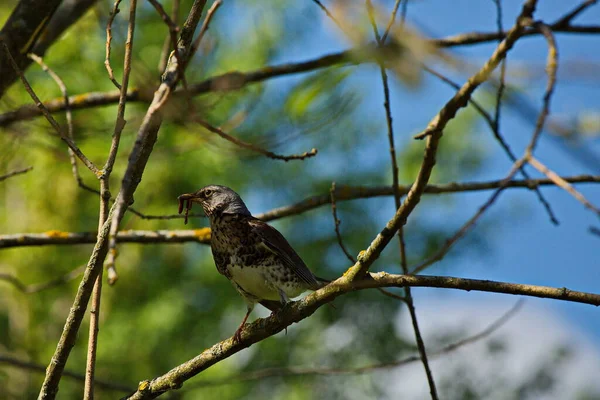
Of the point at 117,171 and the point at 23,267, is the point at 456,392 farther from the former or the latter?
the point at 23,267

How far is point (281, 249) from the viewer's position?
408 cm

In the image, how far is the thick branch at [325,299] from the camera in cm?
236

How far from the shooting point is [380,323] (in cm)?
959

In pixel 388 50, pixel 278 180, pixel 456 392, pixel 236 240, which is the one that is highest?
pixel 278 180

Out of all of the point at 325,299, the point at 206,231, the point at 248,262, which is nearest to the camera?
the point at 325,299

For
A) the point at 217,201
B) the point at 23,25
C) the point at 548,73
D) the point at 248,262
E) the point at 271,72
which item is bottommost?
the point at 548,73

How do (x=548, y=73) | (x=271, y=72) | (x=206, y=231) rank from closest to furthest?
(x=548, y=73) → (x=206, y=231) → (x=271, y=72)

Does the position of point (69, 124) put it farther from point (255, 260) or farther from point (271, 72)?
point (271, 72)

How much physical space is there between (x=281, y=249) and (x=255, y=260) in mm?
161

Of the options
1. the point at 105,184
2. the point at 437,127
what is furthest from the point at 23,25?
the point at 437,127

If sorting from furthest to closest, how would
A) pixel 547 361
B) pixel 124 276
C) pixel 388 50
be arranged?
pixel 124 276 → pixel 547 361 → pixel 388 50

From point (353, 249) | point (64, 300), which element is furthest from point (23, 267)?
point (353, 249)

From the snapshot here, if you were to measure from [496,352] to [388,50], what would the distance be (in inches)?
259

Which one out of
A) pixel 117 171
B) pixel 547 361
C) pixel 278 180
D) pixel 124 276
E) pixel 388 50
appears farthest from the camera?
pixel 278 180
